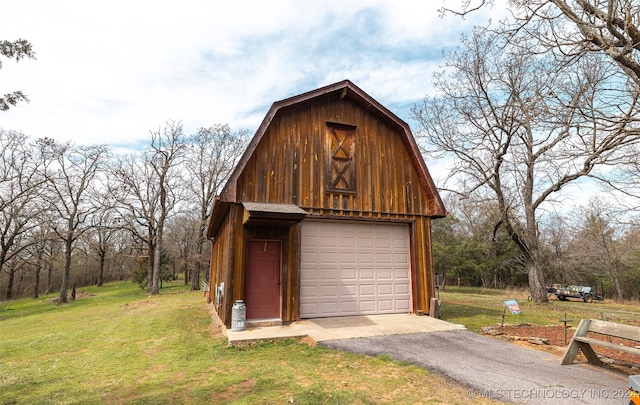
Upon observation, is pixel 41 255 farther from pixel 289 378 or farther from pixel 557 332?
pixel 557 332

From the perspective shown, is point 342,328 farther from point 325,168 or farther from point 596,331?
point 596,331

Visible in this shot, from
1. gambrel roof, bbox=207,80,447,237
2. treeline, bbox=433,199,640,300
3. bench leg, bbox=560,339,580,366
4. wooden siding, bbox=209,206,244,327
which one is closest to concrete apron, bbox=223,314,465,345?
wooden siding, bbox=209,206,244,327

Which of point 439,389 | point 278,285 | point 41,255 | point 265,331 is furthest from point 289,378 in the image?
point 41,255

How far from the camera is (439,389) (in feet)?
13.8

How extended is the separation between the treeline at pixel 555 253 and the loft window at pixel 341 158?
15862mm

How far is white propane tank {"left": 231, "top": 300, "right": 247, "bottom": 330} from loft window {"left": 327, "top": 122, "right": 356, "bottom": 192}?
3.95 meters

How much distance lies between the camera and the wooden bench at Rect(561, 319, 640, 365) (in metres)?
4.30

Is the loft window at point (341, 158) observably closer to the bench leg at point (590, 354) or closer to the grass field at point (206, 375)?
the grass field at point (206, 375)

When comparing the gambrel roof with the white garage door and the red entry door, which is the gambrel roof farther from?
the red entry door

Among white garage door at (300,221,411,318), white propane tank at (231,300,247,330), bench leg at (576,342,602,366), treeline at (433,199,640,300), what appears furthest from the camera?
treeline at (433,199,640,300)

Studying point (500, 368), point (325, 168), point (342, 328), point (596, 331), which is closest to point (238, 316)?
point (342, 328)

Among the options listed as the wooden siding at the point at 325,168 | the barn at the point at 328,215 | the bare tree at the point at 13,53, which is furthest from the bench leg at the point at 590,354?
the bare tree at the point at 13,53

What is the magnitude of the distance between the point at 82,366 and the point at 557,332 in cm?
1082

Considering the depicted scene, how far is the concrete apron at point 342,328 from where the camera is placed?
6.86 m
